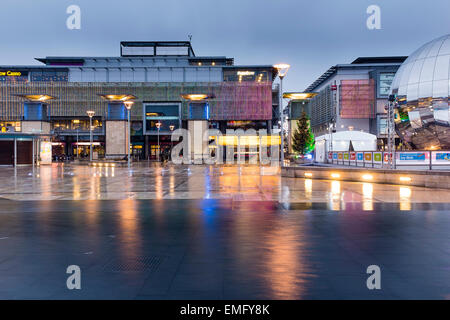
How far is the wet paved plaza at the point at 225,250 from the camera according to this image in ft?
17.7

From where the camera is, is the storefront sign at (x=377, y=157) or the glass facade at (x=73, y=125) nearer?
the storefront sign at (x=377, y=157)

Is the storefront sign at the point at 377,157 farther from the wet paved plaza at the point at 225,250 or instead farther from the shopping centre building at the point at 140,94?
the shopping centre building at the point at 140,94

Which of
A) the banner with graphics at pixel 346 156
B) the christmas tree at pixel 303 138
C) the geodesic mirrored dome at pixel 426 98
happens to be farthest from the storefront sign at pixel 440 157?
the christmas tree at pixel 303 138

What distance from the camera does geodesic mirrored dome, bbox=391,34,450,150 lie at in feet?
100

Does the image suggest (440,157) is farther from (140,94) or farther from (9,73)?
(9,73)

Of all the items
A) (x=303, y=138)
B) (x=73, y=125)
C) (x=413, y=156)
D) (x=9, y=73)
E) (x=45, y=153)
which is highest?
(x=9, y=73)

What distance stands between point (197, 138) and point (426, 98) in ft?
113

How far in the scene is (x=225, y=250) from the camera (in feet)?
24.6

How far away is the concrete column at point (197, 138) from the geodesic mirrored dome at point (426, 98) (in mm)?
30107

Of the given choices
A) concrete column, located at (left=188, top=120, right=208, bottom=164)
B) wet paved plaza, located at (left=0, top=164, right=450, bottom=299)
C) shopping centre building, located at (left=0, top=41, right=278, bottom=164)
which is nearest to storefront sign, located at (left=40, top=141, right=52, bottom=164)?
concrete column, located at (left=188, top=120, right=208, bottom=164)

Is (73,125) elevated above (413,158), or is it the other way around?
(73,125)

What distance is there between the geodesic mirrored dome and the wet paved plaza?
19.4 meters

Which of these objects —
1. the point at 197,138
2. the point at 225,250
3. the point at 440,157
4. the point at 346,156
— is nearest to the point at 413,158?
the point at 440,157
